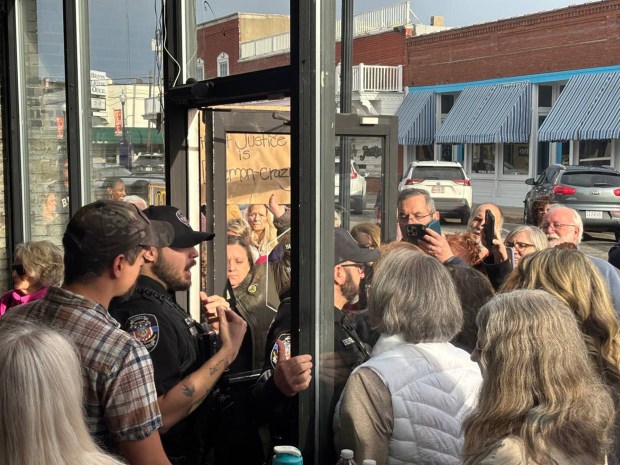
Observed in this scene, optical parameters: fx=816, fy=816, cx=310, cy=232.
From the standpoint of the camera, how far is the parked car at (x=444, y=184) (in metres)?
3.83

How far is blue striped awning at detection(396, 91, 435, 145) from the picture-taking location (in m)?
3.65

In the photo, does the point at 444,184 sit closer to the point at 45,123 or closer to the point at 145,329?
the point at 145,329

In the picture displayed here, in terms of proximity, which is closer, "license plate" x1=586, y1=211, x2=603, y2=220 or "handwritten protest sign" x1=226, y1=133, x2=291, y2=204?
"handwritten protest sign" x1=226, y1=133, x2=291, y2=204

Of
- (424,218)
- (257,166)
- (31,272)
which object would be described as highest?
(257,166)

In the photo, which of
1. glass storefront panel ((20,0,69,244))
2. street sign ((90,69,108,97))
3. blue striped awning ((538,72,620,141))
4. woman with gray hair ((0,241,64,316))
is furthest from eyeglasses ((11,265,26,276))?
blue striped awning ((538,72,620,141))

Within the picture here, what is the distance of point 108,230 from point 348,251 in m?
1.28

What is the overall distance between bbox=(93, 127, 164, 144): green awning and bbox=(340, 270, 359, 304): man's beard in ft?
6.08

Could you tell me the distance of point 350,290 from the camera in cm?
365

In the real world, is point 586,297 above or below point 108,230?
below

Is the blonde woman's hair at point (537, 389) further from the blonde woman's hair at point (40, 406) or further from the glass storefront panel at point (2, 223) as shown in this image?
the glass storefront panel at point (2, 223)

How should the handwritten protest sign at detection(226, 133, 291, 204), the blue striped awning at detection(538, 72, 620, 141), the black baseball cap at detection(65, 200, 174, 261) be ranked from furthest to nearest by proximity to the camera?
the handwritten protest sign at detection(226, 133, 291, 204)
the blue striped awning at detection(538, 72, 620, 141)
the black baseball cap at detection(65, 200, 174, 261)

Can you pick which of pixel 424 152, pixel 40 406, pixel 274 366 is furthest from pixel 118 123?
pixel 40 406

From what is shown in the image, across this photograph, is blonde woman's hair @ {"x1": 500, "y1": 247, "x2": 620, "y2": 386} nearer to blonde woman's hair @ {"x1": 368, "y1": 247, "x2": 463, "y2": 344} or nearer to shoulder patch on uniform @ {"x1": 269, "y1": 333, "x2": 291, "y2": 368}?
blonde woman's hair @ {"x1": 368, "y1": 247, "x2": 463, "y2": 344}

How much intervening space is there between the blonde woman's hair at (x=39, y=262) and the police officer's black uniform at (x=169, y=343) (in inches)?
85.3
